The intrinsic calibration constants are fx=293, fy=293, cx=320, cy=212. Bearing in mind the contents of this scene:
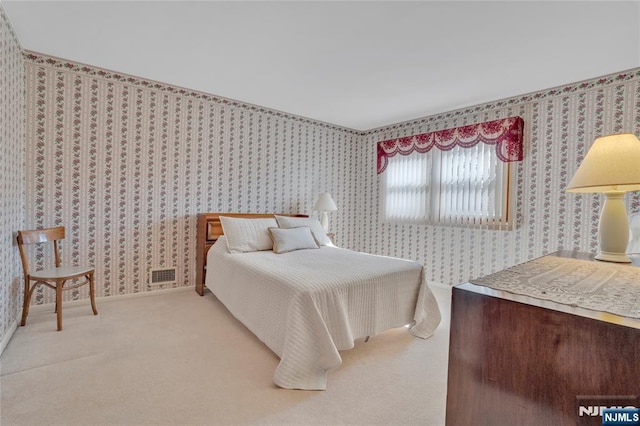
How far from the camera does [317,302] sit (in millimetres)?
1883

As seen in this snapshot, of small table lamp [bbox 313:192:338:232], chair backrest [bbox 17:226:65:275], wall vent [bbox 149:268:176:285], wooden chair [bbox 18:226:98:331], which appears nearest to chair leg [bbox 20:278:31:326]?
wooden chair [bbox 18:226:98:331]

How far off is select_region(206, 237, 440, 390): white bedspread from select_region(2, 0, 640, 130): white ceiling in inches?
70.9

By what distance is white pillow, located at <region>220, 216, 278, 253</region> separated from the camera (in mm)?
3094

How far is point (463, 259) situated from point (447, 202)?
77 cm

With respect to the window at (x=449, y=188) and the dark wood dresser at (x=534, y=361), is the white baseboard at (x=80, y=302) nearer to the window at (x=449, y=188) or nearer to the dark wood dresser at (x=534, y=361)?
the dark wood dresser at (x=534, y=361)

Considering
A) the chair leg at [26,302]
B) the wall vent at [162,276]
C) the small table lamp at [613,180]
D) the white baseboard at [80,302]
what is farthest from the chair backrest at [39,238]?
the small table lamp at [613,180]

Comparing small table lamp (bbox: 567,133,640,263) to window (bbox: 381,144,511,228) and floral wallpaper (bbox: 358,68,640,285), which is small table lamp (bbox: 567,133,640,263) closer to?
floral wallpaper (bbox: 358,68,640,285)

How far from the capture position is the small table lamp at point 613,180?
4.35 feet

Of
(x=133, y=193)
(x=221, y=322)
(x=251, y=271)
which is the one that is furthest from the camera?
(x=133, y=193)

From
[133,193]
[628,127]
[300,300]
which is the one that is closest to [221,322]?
[300,300]

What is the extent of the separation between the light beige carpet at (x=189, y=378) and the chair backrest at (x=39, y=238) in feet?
1.79

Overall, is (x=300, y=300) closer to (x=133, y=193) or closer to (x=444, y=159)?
(x=133, y=193)

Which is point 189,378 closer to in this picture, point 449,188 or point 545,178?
point 449,188

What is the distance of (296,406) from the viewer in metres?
1.59
